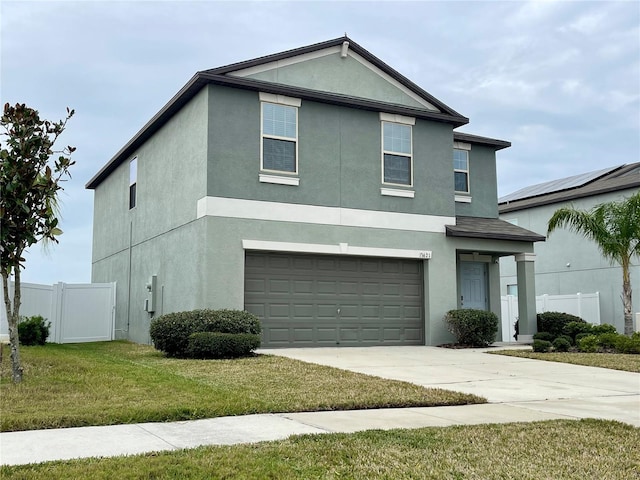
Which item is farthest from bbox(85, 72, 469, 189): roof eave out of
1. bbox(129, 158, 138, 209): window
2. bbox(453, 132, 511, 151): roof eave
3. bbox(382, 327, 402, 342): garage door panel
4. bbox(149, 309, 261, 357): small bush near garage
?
bbox(382, 327, 402, 342): garage door panel

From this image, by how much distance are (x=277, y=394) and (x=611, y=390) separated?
5860mm

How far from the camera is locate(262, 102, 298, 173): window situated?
58.7 ft

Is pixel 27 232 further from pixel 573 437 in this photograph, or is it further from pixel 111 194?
pixel 111 194

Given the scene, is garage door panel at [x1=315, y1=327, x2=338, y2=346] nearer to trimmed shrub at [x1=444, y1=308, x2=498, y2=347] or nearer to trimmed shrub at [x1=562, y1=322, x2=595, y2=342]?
trimmed shrub at [x1=444, y1=308, x2=498, y2=347]

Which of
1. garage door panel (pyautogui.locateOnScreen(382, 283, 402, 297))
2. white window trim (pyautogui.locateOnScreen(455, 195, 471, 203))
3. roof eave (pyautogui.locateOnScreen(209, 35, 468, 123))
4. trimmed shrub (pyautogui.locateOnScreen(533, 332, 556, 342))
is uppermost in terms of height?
roof eave (pyautogui.locateOnScreen(209, 35, 468, 123))

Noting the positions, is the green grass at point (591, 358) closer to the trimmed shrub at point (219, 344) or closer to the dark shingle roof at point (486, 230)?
the dark shingle roof at point (486, 230)

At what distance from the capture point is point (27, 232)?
1084 centimetres

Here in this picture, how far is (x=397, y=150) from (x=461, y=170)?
4021 millimetres

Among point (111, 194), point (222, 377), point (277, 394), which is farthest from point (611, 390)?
point (111, 194)

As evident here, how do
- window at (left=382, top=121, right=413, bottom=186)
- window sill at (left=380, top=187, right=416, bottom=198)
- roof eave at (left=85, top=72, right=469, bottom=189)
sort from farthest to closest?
1. window at (left=382, top=121, right=413, bottom=186)
2. window sill at (left=380, top=187, right=416, bottom=198)
3. roof eave at (left=85, top=72, right=469, bottom=189)

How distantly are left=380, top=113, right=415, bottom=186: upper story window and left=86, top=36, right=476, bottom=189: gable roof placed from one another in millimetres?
304

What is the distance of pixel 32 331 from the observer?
1834cm

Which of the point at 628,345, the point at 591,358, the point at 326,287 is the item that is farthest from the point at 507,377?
the point at 628,345

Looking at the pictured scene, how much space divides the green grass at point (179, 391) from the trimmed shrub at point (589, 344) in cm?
919
